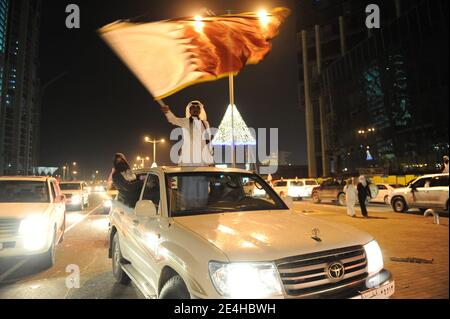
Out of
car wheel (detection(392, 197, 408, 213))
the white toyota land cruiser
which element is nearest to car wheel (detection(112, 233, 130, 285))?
the white toyota land cruiser

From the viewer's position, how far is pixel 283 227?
3510mm

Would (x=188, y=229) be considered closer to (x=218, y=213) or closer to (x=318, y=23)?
(x=218, y=213)

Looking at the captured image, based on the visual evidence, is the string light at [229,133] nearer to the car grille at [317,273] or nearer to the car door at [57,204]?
the car door at [57,204]

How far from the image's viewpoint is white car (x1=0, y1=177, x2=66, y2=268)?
6.53 m

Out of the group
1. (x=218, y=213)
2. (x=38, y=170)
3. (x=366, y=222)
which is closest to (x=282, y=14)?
(x=366, y=222)

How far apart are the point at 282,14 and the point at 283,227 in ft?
32.7

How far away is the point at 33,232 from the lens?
21.9 feet

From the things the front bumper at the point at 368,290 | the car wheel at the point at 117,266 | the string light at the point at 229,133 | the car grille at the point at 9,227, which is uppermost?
the string light at the point at 229,133

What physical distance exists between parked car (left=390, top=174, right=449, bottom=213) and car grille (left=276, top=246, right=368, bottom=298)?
41.9ft

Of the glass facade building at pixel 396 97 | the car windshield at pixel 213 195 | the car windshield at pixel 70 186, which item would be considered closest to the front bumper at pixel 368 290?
the car windshield at pixel 213 195

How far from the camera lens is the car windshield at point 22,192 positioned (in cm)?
790

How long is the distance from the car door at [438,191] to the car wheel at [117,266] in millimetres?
13281

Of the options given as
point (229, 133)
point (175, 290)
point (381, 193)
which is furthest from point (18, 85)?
point (175, 290)

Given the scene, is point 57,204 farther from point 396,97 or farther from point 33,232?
point 396,97
